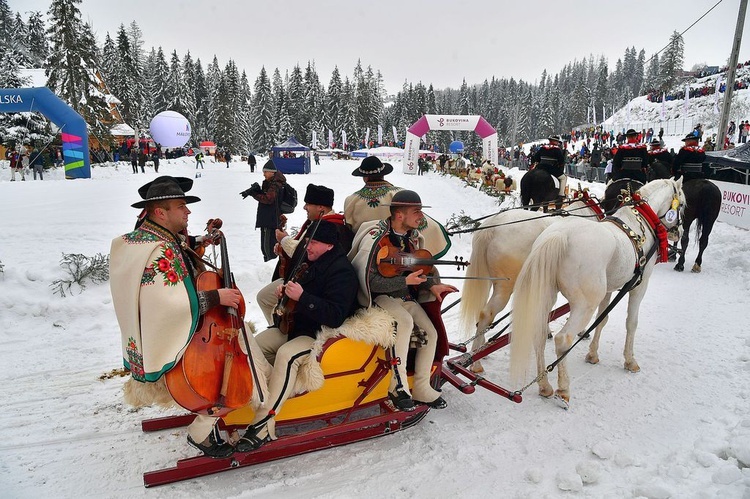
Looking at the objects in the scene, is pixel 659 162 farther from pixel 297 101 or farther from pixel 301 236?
pixel 297 101

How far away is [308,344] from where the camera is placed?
3.30 m

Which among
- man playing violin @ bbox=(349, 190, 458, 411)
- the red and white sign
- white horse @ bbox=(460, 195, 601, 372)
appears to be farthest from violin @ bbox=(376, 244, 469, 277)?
the red and white sign

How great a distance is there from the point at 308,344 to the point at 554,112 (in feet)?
296

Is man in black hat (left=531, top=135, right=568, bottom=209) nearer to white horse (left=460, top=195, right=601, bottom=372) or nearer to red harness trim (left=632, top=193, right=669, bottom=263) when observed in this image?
red harness trim (left=632, top=193, right=669, bottom=263)

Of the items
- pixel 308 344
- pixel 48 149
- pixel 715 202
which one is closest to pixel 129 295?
pixel 308 344

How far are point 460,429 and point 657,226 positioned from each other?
306 cm

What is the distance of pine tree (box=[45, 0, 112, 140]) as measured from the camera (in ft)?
82.4

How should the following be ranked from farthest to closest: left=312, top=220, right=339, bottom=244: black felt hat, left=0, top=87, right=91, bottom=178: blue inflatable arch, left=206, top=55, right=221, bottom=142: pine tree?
left=206, top=55, right=221, bottom=142: pine tree → left=0, top=87, right=91, bottom=178: blue inflatable arch → left=312, top=220, right=339, bottom=244: black felt hat

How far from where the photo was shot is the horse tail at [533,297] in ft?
13.6

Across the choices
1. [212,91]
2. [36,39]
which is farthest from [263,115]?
[36,39]

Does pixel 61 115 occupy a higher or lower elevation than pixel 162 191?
higher

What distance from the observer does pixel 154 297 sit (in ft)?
8.57

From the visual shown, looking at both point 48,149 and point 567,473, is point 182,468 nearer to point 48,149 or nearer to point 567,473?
point 567,473

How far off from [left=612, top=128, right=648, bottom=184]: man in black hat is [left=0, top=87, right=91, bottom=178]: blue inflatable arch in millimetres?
18919
